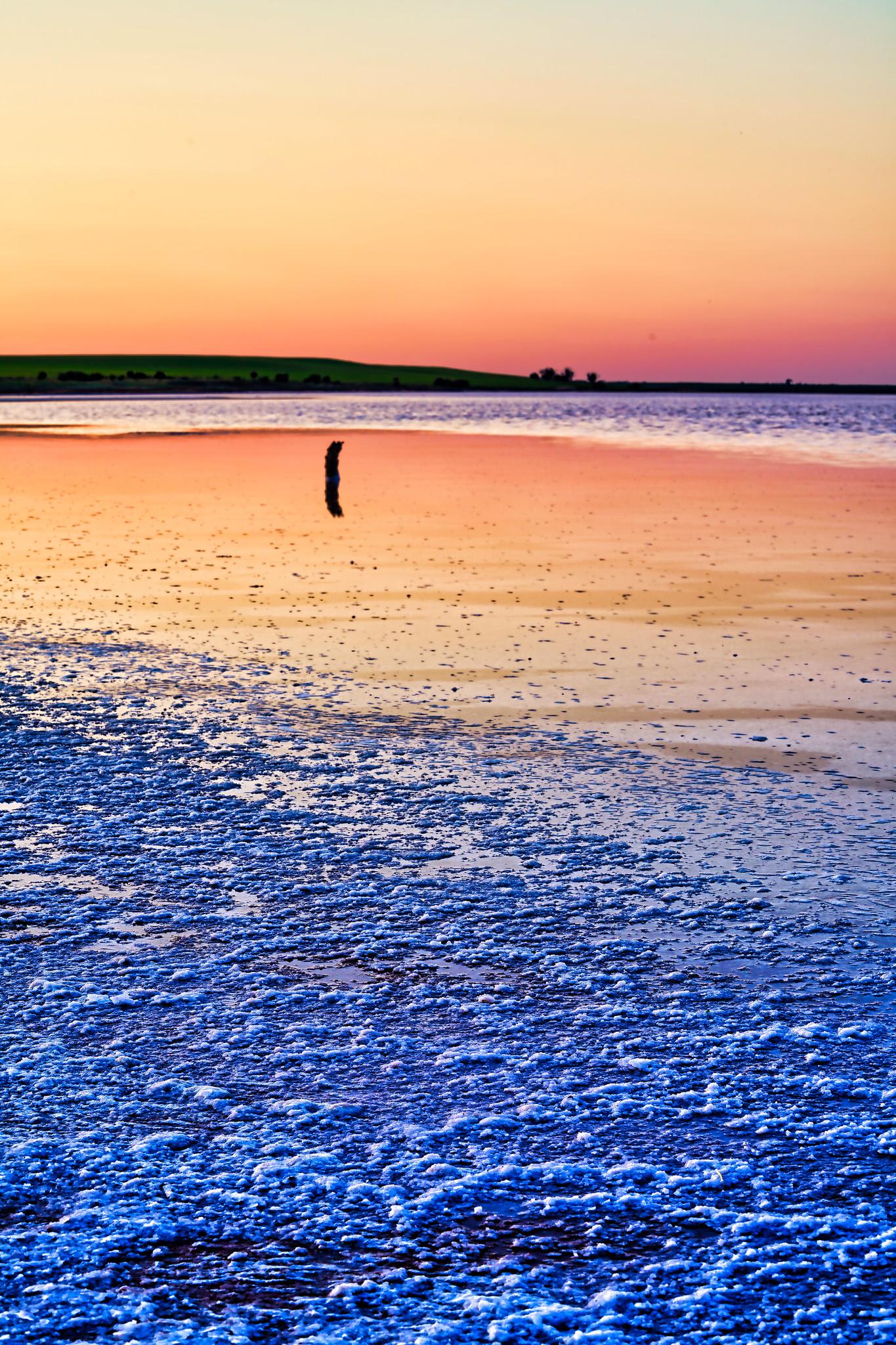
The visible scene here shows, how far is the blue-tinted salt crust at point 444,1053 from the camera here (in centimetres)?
386

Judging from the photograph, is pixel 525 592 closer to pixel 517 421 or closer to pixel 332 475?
pixel 332 475

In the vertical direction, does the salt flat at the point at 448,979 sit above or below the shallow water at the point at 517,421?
below

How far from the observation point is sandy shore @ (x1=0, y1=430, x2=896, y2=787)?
10.8m

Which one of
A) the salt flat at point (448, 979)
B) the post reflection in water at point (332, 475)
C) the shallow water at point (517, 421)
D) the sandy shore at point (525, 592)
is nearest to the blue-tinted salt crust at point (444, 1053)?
the salt flat at point (448, 979)

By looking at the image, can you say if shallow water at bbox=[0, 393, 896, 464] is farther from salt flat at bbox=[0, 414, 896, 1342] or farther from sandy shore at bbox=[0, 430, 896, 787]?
salt flat at bbox=[0, 414, 896, 1342]

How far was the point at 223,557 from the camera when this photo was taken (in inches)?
778

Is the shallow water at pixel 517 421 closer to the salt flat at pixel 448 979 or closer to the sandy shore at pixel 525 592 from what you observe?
the sandy shore at pixel 525 592

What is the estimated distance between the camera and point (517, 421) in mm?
90375

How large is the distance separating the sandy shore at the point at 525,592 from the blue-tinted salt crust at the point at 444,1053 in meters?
1.96

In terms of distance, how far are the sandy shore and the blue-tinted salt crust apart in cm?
196

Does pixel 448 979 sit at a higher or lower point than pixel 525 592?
lower

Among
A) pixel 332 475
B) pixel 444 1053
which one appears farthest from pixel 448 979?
pixel 332 475

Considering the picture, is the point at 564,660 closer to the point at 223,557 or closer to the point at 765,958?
the point at 765,958

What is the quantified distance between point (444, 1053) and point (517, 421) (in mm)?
87167
